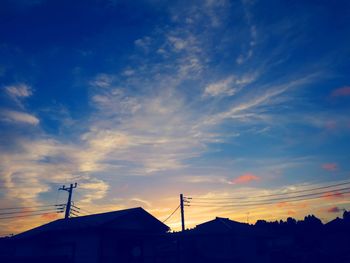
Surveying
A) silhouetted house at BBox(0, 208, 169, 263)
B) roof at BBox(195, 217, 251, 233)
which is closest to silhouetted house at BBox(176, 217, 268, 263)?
roof at BBox(195, 217, 251, 233)

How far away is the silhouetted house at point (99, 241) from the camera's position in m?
21.2

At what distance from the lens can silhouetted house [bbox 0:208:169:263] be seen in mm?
21250

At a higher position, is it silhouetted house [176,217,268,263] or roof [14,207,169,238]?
roof [14,207,169,238]

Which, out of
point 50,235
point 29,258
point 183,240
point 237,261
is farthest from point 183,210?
point 29,258

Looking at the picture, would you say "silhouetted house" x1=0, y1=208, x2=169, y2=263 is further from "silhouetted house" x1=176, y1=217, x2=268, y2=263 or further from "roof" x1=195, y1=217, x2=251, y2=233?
"roof" x1=195, y1=217, x2=251, y2=233

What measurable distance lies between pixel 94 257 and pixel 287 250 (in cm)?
2395

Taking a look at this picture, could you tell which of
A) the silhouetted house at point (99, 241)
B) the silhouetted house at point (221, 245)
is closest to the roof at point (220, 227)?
the silhouetted house at point (221, 245)

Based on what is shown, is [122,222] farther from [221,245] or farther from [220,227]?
[220,227]

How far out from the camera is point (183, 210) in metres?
30.9

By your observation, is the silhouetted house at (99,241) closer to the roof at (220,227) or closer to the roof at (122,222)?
the roof at (122,222)

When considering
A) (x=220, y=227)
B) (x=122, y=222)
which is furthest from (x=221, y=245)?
(x=122, y=222)

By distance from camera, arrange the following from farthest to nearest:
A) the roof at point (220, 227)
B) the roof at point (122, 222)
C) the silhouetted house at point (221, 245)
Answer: the roof at point (220, 227), the silhouetted house at point (221, 245), the roof at point (122, 222)

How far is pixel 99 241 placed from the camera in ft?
69.6

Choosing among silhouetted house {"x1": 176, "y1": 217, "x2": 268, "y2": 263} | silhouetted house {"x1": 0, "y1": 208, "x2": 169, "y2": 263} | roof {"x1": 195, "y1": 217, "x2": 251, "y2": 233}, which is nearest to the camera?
silhouetted house {"x1": 0, "y1": 208, "x2": 169, "y2": 263}
